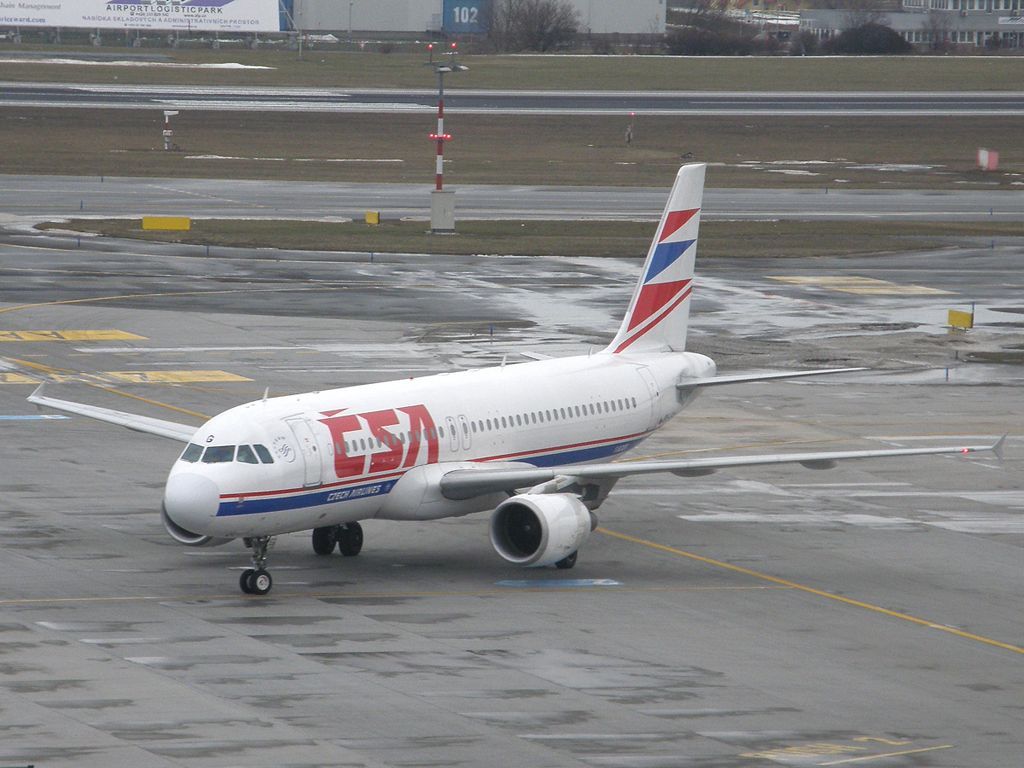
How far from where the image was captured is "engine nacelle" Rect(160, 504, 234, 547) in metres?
28.1

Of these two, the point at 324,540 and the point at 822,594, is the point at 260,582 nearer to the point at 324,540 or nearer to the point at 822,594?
the point at 324,540

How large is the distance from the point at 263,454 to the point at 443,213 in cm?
5921

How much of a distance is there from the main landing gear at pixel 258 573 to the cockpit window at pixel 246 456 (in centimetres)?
158

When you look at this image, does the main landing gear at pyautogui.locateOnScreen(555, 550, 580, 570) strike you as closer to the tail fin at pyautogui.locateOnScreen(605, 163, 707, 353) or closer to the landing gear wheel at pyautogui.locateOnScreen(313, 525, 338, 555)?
the landing gear wheel at pyautogui.locateOnScreen(313, 525, 338, 555)

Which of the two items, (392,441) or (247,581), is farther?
(392,441)

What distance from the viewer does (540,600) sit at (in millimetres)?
28797

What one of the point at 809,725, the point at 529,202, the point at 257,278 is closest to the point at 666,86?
the point at 529,202

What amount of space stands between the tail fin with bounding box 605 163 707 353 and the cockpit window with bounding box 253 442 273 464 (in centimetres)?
1244

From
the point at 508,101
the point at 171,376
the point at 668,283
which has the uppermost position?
the point at 508,101

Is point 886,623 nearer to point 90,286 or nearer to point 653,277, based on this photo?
point 653,277

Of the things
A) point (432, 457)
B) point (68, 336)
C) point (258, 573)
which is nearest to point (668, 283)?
point (432, 457)

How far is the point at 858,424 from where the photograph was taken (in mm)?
46094

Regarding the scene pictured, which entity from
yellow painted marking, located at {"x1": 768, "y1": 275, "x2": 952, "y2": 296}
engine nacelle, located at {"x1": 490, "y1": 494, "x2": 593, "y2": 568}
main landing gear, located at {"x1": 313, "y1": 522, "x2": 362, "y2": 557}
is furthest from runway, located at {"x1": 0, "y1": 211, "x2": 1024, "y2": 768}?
yellow painted marking, located at {"x1": 768, "y1": 275, "x2": 952, "y2": 296}

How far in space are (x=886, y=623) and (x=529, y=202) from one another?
76974 millimetres
